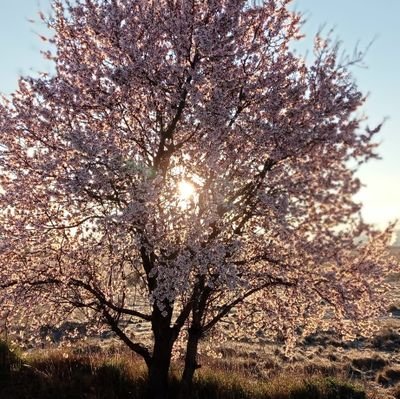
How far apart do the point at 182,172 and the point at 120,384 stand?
6.68 m

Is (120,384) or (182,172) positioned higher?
(182,172)

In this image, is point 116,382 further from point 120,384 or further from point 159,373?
point 159,373

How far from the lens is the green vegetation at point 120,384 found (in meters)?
14.5

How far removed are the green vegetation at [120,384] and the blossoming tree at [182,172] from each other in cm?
103

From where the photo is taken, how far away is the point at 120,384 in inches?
597

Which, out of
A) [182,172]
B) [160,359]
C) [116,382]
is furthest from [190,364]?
[182,172]

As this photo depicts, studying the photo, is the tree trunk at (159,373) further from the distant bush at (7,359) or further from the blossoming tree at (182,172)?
the distant bush at (7,359)

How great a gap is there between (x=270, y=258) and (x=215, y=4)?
23.3 feet

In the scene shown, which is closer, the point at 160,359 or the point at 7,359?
the point at 160,359

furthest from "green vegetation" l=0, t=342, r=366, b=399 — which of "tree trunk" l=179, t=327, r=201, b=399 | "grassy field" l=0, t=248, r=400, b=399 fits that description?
"tree trunk" l=179, t=327, r=201, b=399

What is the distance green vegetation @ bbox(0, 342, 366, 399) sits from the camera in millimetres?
14500

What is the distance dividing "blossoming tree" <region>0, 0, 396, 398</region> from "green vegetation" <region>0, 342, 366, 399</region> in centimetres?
103

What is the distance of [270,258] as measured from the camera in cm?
1326

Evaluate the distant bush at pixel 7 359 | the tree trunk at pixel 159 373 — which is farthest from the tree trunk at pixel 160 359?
the distant bush at pixel 7 359
